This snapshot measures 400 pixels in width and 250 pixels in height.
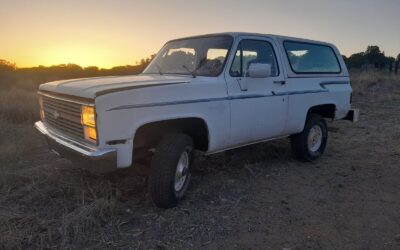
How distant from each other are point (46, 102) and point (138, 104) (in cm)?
161

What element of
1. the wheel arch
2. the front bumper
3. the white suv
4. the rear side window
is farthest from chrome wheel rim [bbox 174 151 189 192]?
the rear side window

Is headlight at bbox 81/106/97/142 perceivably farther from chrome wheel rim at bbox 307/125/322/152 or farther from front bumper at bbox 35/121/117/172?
chrome wheel rim at bbox 307/125/322/152

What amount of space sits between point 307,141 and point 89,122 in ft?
12.5

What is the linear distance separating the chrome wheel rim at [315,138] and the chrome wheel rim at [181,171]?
269 centimetres

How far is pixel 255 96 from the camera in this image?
495cm

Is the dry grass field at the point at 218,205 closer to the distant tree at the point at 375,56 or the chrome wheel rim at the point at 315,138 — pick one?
the chrome wheel rim at the point at 315,138

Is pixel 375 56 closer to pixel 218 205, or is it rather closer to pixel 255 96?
pixel 255 96

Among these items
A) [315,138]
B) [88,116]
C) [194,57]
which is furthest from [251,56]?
[88,116]

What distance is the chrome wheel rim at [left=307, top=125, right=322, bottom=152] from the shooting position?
636 centimetres

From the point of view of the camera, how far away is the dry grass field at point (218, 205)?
3553 millimetres

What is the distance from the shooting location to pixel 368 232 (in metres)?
3.78

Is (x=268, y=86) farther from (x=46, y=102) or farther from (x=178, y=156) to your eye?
(x=46, y=102)

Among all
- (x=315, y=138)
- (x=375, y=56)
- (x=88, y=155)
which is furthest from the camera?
(x=375, y=56)

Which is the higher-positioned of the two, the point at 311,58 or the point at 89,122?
the point at 311,58
